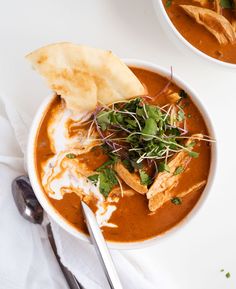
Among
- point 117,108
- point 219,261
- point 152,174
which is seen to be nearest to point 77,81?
point 117,108

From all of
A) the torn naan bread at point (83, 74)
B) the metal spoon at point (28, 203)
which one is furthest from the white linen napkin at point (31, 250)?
the torn naan bread at point (83, 74)

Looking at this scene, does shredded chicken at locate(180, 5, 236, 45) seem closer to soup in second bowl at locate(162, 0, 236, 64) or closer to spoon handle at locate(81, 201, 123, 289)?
soup in second bowl at locate(162, 0, 236, 64)

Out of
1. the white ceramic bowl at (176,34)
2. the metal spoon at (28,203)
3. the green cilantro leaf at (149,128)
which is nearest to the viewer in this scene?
the green cilantro leaf at (149,128)

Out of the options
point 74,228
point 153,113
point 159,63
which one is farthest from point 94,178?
point 159,63

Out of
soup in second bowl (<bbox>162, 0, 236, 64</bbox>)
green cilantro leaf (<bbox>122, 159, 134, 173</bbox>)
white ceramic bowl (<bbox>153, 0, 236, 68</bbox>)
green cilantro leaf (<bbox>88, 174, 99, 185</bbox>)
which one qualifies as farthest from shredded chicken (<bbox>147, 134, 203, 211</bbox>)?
soup in second bowl (<bbox>162, 0, 236, 64</bbox>)

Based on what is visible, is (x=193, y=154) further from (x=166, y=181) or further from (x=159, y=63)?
(x=159, y=63)

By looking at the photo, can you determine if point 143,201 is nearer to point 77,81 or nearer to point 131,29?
point 77,81

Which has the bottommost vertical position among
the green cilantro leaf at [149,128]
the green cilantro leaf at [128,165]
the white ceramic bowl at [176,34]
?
the green cilantro leaf at [128,165]

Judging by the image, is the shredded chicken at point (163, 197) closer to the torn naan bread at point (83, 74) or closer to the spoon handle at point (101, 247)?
the spoon handle at point (101, 247)
